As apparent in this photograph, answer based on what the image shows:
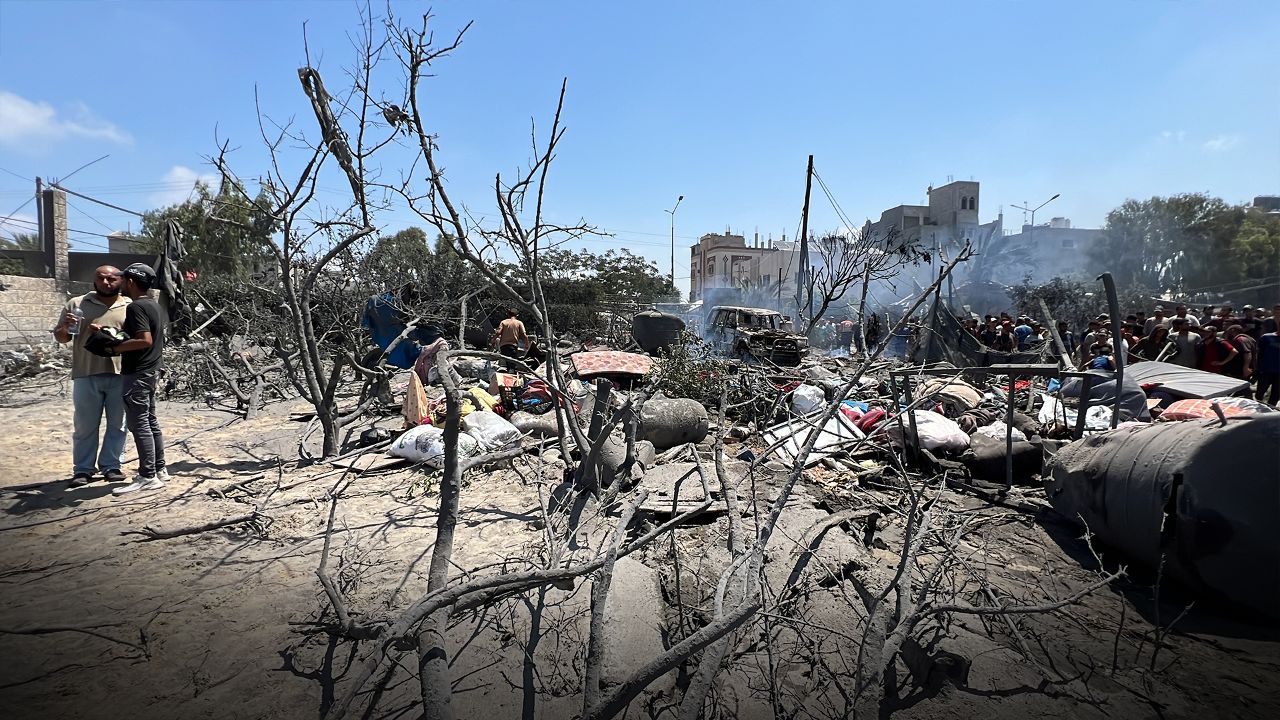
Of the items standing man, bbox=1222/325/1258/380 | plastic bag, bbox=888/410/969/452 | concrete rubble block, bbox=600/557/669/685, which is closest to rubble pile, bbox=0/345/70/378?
concrete rubble block, bbox=600/557/669/685

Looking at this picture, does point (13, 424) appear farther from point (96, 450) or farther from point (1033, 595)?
point (1033, 595)

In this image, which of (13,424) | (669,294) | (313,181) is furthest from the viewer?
(669,294)

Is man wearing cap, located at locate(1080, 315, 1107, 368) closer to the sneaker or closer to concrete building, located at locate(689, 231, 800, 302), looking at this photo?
the sneaker

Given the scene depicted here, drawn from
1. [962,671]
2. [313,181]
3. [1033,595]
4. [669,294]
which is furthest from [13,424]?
[669,294]

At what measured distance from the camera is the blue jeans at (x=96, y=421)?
13.1 ft

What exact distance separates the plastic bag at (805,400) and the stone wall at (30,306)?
14.6 meters

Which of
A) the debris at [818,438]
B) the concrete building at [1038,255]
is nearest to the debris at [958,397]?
the debris at [818,438]

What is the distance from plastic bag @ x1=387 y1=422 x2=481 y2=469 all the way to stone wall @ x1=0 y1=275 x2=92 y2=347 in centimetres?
1195

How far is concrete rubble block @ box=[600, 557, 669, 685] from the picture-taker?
237 centimetres

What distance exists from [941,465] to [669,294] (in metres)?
→ 26.3

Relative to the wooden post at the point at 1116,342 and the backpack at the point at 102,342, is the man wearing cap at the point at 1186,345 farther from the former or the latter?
the backpack at the point at 102,342

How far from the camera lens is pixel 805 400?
21.8 ft

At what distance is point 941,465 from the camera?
4.72 metres

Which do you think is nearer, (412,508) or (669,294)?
(412,508)
